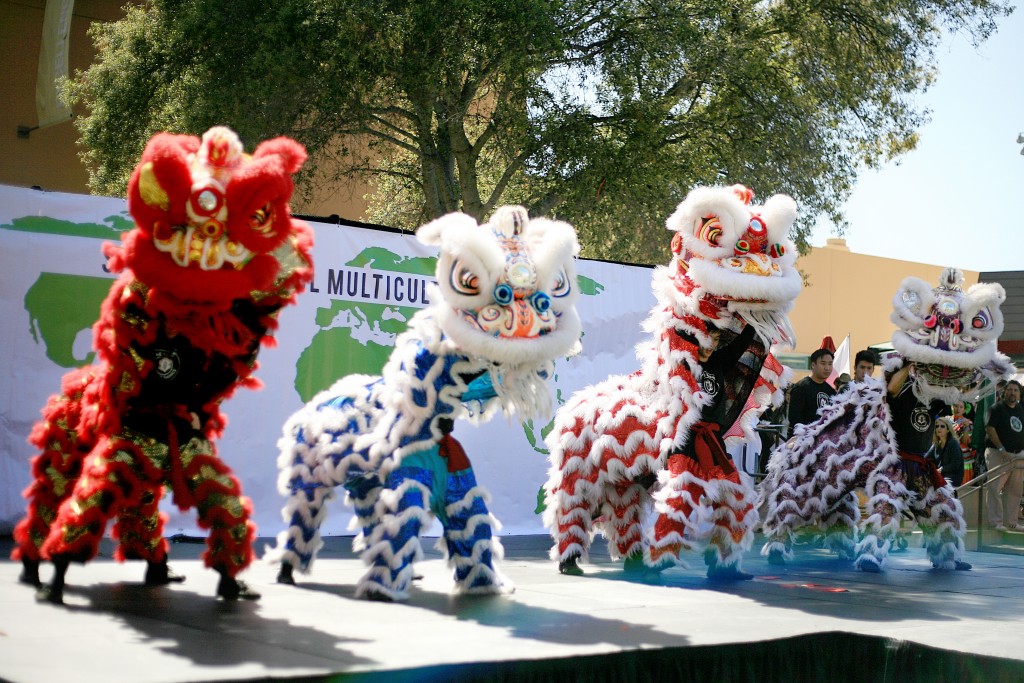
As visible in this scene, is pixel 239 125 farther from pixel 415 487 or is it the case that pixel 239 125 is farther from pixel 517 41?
pixel 415 487

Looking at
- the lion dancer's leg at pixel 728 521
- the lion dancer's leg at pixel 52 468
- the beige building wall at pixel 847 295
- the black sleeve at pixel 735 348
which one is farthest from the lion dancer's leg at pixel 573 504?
the beige building wall at pixel 847 295

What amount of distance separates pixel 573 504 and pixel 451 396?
151 centimetres

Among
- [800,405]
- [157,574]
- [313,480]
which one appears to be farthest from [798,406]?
[157,574]

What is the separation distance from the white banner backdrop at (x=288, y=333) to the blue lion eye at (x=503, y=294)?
2794 mm

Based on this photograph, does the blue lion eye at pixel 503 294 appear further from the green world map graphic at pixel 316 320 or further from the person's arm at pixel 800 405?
the person's arm at pixel 800 405

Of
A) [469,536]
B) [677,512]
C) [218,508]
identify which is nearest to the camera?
[218,508]

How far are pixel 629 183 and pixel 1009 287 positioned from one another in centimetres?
844

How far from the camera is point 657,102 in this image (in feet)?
40.8

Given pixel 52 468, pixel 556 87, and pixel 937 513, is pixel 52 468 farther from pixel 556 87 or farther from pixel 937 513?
pixel 556 87

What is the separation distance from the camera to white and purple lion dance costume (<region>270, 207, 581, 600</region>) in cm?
456

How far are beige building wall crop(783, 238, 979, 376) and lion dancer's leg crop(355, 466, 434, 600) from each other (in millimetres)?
18904

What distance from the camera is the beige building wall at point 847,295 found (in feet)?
76.1

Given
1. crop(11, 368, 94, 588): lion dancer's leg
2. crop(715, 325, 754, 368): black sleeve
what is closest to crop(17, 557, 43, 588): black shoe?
crop(11, 368, 94, 588): lion dancer's leg

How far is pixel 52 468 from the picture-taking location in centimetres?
447
